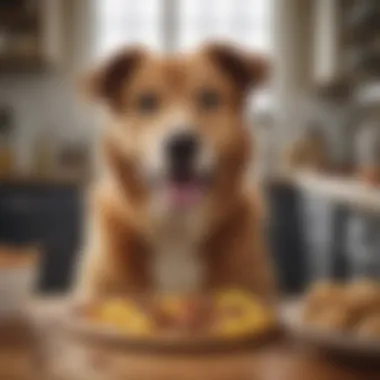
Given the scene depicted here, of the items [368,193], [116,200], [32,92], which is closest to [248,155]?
[116,200]

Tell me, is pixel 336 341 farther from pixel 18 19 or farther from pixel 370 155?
pixel 18 19

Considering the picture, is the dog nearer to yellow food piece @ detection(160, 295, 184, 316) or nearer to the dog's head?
the dog's head

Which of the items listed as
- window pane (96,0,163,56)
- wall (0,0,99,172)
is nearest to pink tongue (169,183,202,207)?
window pane (96,0,163,56)

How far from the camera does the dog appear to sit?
664mm

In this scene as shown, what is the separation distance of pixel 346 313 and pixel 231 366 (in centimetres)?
7

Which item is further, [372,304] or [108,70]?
[108,70]

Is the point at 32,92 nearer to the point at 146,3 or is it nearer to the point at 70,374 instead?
the point at 146,3

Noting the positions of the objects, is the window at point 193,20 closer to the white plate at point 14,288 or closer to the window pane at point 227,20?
the window pane at point 227,20

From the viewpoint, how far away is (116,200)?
2.22 feet

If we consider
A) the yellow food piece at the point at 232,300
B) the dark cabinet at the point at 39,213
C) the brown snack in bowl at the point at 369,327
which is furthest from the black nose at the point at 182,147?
the dark cabinet at the point at 39,213

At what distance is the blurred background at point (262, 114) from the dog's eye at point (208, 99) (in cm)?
62

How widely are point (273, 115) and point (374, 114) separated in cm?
19

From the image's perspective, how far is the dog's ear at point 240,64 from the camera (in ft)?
2.22

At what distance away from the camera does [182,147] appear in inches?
27.0
